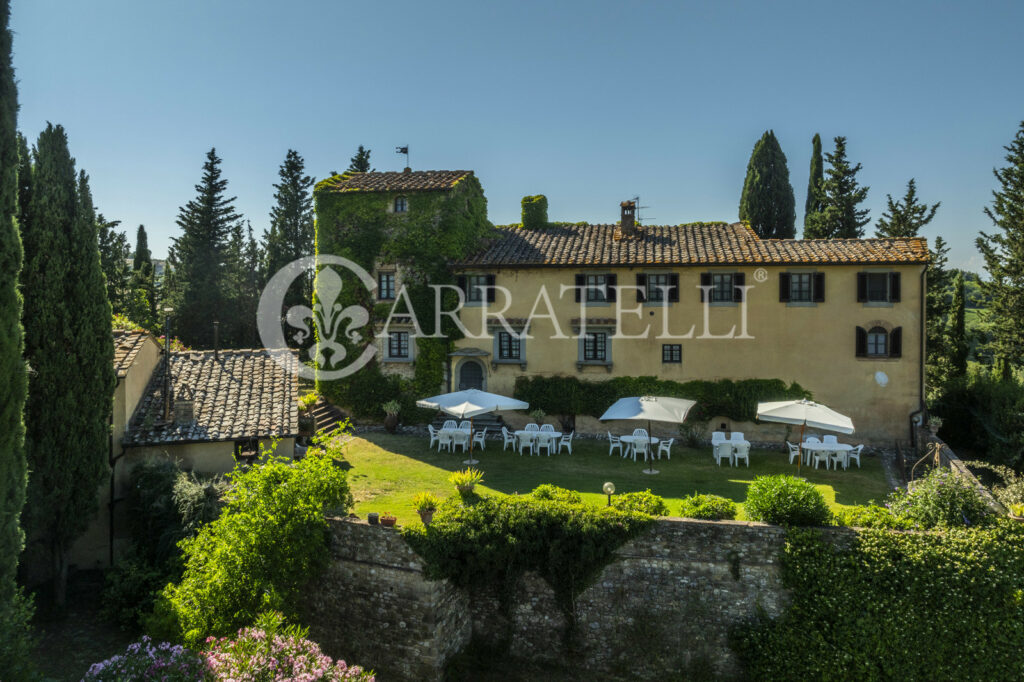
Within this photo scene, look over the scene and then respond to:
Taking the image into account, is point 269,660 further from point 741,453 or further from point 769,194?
point 769,194

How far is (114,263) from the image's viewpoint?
41344mm

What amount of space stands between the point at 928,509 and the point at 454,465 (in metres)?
12.3

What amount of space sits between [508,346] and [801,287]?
11323 mm

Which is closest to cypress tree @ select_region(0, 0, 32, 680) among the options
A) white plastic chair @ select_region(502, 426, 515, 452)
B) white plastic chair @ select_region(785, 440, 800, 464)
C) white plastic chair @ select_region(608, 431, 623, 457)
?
white plastic chair @ select_region(502, 426, 515, 452)

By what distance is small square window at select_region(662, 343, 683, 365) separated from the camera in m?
23.1

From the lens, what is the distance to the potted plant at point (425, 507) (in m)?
11.9

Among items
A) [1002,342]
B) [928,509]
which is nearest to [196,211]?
[928,509]

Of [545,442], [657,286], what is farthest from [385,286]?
[657,286]

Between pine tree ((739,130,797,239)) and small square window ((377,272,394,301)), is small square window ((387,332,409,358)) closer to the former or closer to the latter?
small square window ((377,272,394,301))

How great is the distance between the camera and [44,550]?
13.2 metres

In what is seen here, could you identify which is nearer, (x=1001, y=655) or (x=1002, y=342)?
(x=1001, y=655)

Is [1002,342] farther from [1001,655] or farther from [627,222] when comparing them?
[1001,655]

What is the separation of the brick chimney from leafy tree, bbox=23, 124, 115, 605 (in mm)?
18860

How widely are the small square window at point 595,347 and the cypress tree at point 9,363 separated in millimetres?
17769
